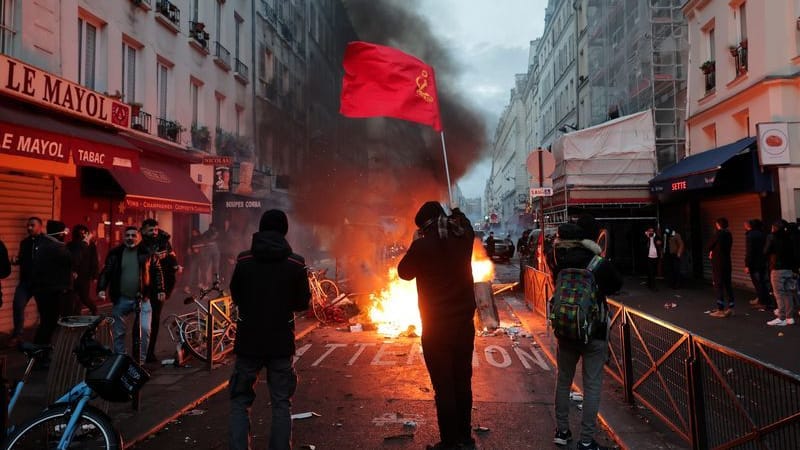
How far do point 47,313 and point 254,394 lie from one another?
416 centimetres

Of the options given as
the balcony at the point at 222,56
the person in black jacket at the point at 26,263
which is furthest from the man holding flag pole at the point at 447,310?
the balcony at the point at 222,56

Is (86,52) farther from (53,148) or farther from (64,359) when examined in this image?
(64,359)

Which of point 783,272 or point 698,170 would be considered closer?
point 783,272

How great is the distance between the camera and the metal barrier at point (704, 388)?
105 inches

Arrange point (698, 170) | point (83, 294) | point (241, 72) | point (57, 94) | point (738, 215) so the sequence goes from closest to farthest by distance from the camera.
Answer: point (83, 294)
point (57, 94)
point (698, 170)
point (738, 215)
point (241, 72)

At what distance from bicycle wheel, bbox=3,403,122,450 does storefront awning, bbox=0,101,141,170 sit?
15.5 feet

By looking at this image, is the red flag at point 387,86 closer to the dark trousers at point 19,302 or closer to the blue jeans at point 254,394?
the dark trousers at point 19,302

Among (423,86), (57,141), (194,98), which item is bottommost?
(57,141)

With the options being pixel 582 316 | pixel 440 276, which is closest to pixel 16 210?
pixel 440 276

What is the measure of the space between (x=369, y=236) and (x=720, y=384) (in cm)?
2552

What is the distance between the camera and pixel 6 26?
7.90m

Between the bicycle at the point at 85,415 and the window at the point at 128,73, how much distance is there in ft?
32.2

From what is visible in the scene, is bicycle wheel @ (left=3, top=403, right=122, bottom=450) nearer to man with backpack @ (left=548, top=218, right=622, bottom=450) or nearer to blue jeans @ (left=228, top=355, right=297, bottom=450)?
blue jeans @ (left=228, top=355, right=297, bottom=450)

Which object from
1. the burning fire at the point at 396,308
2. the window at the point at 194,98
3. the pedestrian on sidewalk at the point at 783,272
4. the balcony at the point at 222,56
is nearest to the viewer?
the pedestrian on sidewalk at the point at 783,272
